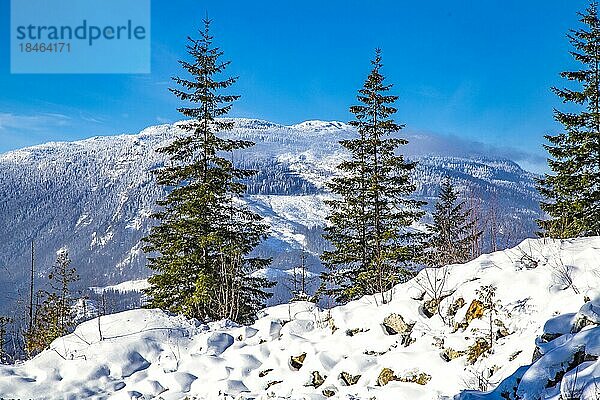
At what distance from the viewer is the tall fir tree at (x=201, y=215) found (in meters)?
14.5

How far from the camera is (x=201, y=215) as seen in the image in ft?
48.1

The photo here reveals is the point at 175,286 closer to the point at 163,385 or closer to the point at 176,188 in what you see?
the point at 176,188

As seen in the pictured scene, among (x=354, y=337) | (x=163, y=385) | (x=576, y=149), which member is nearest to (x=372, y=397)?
(x=354, y=337)

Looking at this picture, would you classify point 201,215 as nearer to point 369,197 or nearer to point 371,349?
point 369,197

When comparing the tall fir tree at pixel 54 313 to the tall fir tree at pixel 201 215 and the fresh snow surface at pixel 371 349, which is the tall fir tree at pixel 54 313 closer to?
the tall fir tree at pixel 201 215

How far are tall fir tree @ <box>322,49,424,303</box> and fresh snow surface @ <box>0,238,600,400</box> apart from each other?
21.5ft

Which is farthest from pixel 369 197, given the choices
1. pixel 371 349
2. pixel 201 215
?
pixel 371 349

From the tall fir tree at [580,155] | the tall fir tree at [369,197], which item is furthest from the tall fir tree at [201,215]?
the tall fir tree at [580,155]

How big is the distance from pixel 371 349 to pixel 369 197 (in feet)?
30.6

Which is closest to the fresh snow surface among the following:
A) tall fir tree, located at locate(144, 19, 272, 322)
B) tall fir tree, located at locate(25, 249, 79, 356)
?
tall fir tree, located at locate(144, 19, 272, 322)

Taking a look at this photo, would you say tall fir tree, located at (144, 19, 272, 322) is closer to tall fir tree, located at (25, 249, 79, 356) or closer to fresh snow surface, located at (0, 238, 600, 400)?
fresh snow surface, located at (0, 238, 600, 400)

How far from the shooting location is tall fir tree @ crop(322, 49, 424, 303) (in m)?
15.9

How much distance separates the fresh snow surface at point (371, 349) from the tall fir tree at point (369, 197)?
6549 mm

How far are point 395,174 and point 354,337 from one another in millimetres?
9675
